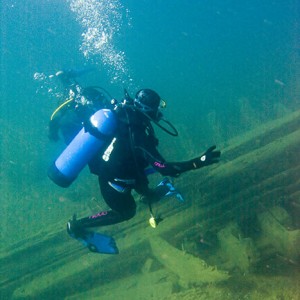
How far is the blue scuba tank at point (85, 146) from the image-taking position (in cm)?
386

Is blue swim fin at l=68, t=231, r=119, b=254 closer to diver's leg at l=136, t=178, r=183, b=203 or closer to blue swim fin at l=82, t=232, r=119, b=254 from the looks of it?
blue swim fin at l=82, t=232, r=119, b=254

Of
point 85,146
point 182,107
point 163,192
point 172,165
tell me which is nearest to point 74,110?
point 85,146

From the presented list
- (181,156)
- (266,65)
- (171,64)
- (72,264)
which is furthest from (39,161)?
(171,64)

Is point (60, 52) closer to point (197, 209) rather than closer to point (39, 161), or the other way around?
point (39, 161)

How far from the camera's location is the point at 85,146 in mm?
4004

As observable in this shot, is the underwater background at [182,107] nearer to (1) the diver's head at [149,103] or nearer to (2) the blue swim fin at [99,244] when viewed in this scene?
(2) the blue swim fin at [99,244]

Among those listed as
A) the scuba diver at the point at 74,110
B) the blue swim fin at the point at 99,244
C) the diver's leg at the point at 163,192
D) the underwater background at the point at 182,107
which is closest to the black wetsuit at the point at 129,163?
the blue swim fin at the point at 99,244

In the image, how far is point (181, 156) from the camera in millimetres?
9172

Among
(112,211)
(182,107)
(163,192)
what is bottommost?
(182,107)

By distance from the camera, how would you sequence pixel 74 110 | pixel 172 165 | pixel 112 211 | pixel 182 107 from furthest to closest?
1. pixel 182 107
2. pixel 74 110
3. pixel 112 211
4. pixel 172 165

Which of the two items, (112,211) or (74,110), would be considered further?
(74,110)

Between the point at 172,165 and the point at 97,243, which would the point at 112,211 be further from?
Answer: the point at 172,165

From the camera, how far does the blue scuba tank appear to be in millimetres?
3859

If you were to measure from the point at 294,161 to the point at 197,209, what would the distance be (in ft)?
7.36
